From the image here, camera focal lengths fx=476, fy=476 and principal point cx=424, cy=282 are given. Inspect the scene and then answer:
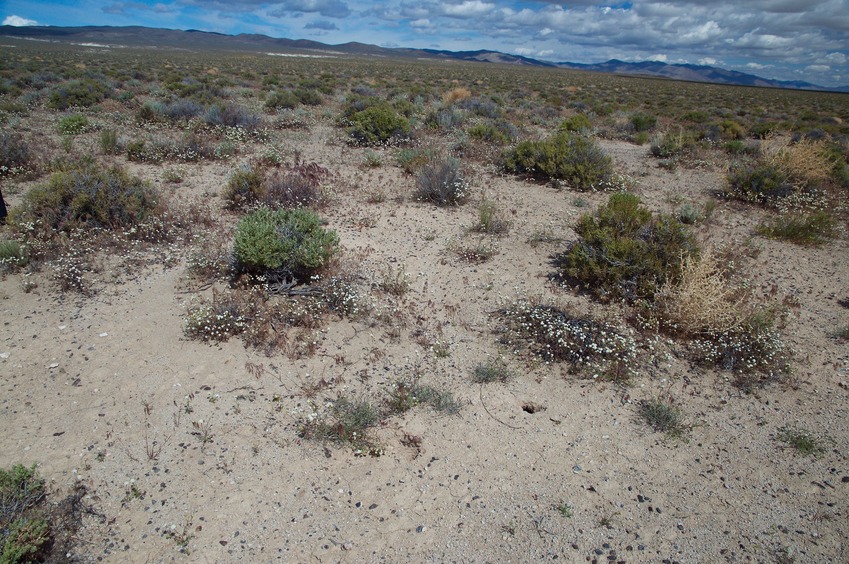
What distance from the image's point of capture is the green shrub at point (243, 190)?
8.93 meters

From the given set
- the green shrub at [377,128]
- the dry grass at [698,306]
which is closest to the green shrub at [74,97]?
the green shrub at [377,128]

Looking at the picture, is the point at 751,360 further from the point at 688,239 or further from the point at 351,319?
the point at 351,319

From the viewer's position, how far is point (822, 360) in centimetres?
527

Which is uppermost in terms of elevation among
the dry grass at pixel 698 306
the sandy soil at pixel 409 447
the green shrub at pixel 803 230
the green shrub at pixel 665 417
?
the green shrub at pixel 803 230

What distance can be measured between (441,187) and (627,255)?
14.2ft

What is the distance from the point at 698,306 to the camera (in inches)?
214

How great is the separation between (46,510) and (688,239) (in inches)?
296

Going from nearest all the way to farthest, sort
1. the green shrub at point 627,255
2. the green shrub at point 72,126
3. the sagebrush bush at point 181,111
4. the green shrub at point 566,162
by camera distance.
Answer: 1. the green shrub at point 627,255
2. the green shrub at point 566,162
3. the green shrub at point 72,126
4. the sagebrush bush at point 181,111

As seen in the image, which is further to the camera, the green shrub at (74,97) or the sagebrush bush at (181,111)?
the green shrub at (74,97)

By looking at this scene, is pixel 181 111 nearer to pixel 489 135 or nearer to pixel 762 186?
pixel 489 135

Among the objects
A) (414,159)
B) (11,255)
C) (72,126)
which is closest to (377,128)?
(414,159)

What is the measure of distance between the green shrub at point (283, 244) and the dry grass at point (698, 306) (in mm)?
4403

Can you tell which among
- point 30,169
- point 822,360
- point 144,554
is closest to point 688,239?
point 822,360

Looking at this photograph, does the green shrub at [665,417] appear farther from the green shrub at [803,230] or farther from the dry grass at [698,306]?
the green shrub at [803,230]
